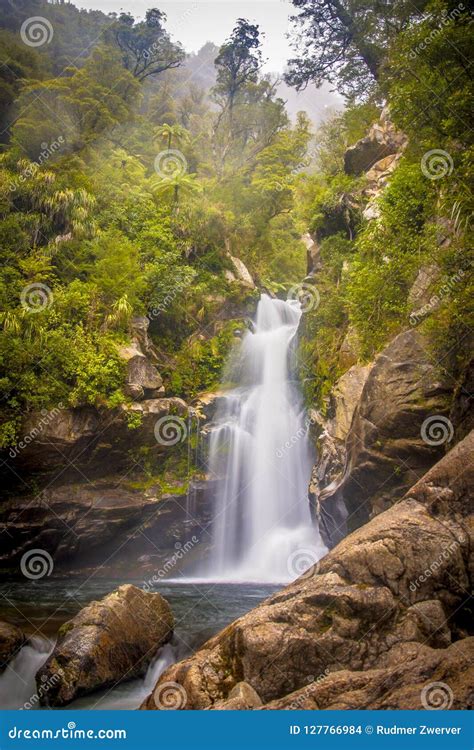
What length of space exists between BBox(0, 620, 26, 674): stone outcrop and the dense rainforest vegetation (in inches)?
226

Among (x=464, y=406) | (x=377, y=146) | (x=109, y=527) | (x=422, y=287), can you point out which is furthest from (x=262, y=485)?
(x=377, y=146)

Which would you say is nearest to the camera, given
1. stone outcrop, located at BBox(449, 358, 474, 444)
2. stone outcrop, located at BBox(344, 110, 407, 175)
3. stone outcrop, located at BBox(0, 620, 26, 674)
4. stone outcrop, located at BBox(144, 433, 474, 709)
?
stone outcrop, located at BBox(144, 433, 474, 709)

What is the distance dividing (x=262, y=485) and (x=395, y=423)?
7679mm

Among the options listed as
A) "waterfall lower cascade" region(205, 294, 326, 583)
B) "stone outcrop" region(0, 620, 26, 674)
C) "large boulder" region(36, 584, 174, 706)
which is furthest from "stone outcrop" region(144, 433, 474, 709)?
"waterfall lower cascade" region(205, 294, 326, 583)

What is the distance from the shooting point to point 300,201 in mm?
26125

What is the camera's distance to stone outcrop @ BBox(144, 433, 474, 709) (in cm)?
512

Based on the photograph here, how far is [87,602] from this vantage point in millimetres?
11312

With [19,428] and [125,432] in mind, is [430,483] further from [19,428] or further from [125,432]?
[19,428]

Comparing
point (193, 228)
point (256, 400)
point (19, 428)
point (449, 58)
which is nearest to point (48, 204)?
point (193, 228)

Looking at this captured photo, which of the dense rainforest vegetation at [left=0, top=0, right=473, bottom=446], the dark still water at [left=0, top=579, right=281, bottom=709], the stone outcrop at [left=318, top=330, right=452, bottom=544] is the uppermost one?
the dense rainforest vegetation at [left=0, top=0, right=473, bottom=446]

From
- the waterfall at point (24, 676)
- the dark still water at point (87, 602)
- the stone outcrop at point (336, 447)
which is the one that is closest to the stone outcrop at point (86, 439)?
the dark still water at point (87, 602)

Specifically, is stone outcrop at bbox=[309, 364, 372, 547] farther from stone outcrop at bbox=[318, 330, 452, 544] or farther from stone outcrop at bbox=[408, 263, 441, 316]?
stone outcrop at bbox=[408, 263, 441, 316]

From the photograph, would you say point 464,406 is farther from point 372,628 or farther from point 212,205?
point 212,205

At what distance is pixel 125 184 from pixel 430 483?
19.5m
